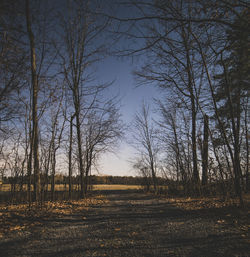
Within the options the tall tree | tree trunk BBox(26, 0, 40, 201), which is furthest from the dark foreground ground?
tree trunk BBox(26, 0, 40, 201)

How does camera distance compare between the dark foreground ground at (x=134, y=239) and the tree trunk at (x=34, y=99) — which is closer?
the dark foreground ground at (x=134, y=239)

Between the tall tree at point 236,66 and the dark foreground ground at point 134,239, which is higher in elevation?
the tall tree at point 236,66

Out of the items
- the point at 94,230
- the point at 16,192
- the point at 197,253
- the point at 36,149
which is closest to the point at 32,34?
the point at 36,149

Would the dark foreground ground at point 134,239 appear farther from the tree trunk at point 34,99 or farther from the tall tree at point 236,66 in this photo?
the tree trunk at point 34,99

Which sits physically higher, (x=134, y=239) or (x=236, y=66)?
(x=236, y=66)

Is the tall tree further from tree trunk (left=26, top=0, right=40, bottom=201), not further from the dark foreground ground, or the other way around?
tree trunk (left=26, top=0, right=40, bottom=201)

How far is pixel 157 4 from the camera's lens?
10.3 ft

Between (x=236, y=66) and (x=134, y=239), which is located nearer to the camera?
(x=134, y=239)

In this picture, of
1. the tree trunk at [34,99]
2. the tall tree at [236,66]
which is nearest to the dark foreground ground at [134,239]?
the tall tree at [236,66]

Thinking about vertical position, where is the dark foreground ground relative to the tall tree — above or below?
below

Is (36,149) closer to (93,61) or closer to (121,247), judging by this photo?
(121,247)

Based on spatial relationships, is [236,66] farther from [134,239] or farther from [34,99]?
[34,99]

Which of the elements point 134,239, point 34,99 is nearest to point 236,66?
point 134,239

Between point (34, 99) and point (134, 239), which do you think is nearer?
point (134, 239)
